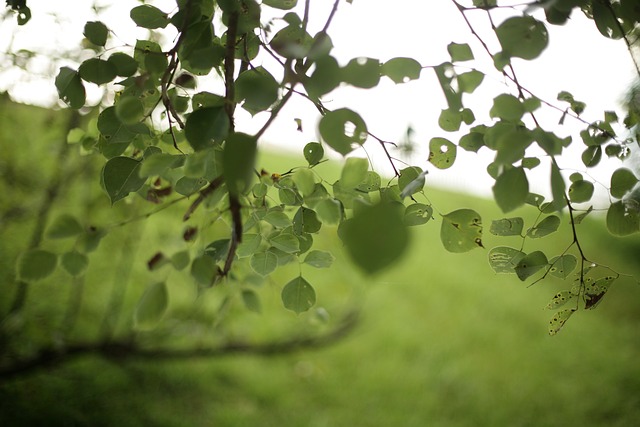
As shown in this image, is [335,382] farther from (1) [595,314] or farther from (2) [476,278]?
(1) [595,314]

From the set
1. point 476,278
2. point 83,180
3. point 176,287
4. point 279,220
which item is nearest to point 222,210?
point 279,220

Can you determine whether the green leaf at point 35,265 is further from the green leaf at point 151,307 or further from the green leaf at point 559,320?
the green leaf at point 559,320

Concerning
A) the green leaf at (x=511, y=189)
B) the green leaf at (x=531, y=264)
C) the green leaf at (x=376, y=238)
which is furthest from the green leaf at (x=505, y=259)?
the green leaf at (x=376, y=238)

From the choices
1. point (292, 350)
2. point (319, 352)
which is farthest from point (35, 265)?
point (319, 352)

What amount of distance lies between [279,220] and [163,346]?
3.92 ft

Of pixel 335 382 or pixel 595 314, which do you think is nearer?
pixel 335 382

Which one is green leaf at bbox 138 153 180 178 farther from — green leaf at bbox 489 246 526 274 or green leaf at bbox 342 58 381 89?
green leaf at bbox 489 246 526 274

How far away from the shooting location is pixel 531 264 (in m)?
0.34

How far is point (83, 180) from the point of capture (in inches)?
50.9

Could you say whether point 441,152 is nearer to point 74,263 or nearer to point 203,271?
point 203,271

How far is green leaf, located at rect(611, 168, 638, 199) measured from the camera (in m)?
0.32

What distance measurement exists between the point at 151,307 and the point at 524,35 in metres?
0.24

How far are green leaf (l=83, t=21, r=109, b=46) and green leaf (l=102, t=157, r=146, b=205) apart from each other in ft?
0.30

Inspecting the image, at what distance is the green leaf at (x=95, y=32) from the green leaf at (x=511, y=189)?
29cm
